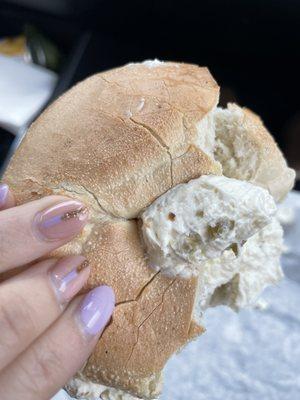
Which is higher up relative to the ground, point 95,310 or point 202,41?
point 202,41

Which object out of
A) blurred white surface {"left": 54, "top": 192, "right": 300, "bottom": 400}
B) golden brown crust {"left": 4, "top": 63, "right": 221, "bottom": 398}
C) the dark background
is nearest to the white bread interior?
golden brown crust {"left": 4, "top": 63, "right": 221, "bottom": 398}

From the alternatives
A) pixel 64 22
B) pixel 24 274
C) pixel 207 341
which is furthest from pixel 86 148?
pixel 64 22

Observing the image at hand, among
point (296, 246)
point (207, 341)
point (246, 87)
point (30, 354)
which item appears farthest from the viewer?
point (246, 87)

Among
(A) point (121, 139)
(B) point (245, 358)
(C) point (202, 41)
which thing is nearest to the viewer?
(A) point (121, 139)

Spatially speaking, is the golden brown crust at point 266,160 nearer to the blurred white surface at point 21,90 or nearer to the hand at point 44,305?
the hand at point 44,305

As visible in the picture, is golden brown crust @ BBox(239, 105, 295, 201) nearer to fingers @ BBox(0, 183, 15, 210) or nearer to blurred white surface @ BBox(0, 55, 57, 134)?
fingers @ BBox(0, 183, 15, 210)

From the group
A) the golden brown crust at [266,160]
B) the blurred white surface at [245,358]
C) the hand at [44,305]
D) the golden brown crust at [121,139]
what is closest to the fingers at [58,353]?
the hand at [44,305]

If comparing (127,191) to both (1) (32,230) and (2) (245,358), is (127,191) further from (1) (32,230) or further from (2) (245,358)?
(2) (245,358)

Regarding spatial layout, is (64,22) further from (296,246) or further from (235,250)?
(235,250)

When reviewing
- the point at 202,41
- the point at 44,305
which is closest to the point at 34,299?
the point at 44,305
